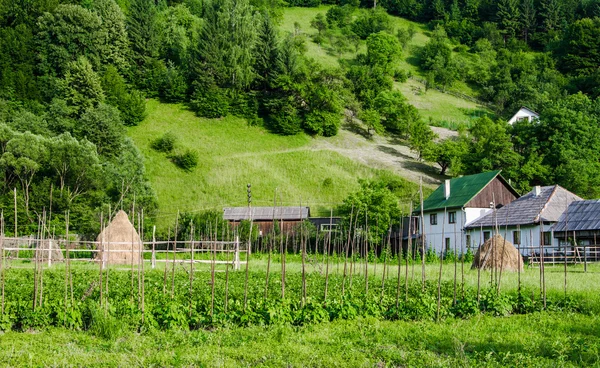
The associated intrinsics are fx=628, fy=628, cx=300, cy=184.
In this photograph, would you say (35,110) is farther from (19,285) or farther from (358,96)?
(19,285)

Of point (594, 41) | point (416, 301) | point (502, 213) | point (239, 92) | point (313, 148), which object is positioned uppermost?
point (594, 41)

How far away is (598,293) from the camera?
15289 mm

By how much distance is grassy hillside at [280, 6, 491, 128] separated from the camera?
293 ft

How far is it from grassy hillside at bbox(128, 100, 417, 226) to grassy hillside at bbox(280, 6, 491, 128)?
25.9m

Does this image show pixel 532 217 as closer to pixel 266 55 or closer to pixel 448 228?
pixel 448 228

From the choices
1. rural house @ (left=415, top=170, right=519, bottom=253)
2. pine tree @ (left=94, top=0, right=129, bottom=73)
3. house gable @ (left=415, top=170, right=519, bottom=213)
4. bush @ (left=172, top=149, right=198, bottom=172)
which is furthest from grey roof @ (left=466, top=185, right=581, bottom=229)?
pine tree @ (left=94, top=0, right=129, bottom=73)

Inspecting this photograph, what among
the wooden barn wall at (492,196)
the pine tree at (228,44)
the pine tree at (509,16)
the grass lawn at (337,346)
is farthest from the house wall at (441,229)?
the pine tree at (509,16)

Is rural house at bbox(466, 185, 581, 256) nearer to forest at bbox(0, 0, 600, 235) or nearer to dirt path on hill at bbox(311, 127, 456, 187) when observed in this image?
forest at bbox(0, 0, 600, 235)

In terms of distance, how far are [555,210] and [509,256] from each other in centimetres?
1936

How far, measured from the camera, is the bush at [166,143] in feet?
204

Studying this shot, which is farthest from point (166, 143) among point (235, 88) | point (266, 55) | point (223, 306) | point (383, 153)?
point (223, 306)

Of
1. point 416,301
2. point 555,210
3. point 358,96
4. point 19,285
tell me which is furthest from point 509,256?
point 358,96

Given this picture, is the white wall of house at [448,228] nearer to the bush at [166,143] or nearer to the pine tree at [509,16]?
the bush at [166,143]

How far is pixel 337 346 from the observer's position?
1025 cm
